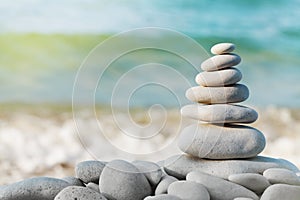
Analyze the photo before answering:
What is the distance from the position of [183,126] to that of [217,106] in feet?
0.68

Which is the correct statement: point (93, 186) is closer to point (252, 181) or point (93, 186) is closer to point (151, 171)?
point (151, 171)

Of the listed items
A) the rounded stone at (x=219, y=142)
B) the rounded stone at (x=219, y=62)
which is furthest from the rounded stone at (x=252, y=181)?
the rounded stone at (x=219, y=62)

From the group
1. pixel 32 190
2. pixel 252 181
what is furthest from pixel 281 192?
pixel 32 190

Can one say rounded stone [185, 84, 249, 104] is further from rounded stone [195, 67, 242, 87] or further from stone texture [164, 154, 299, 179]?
stone texture [164, 154, 299, 179]

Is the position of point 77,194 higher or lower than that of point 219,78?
lower

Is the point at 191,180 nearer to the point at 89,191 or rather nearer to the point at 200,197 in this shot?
the point at 200,197

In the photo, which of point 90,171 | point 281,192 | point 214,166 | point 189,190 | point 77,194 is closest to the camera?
point 77,194

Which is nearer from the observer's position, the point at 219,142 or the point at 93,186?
the point at 93,186

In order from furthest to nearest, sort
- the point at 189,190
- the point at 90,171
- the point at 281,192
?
the point at 90,171 < the point at 281,192 < the point at 189,190

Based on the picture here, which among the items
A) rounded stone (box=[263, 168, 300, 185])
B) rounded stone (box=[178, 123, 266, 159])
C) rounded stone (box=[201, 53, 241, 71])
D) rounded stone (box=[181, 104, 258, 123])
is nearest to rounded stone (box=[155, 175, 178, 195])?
rounded stone (box=[178, 123, 266, 159])

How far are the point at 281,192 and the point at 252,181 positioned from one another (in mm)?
145

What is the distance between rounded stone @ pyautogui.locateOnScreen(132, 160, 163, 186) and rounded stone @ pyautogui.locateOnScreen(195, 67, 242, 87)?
1.65 feet

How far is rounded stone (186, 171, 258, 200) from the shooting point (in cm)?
225

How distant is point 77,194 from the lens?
2041 mm
